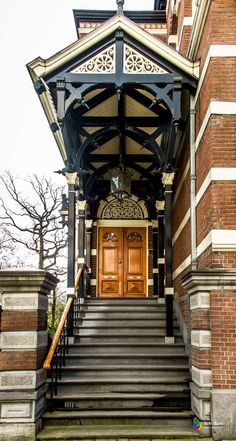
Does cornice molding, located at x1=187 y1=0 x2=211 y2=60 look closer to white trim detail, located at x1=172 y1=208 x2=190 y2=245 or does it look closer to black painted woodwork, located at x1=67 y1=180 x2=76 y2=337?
white trim detail, located at x1=172 y1=208 x2=190 y2=245

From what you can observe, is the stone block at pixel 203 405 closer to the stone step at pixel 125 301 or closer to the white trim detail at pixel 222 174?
the white trim detail at pixel 222 174

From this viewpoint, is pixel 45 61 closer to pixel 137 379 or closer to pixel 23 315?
pixel 23 315

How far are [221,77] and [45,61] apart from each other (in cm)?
268

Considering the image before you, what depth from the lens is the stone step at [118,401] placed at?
621 cm

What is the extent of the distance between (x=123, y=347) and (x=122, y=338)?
14.5 inches

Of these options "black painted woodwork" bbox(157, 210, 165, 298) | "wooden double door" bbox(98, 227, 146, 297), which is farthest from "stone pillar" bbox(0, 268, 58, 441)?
"wooden double door" bbox(98, 227, 146, 297)

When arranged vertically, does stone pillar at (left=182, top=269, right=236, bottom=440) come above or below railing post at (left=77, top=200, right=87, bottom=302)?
below

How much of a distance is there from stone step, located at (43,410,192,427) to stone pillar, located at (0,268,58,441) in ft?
0.87

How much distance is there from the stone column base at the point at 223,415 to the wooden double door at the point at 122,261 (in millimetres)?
7432

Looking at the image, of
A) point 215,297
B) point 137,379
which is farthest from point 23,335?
point 215,297

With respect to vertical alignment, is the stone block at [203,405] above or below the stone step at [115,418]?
above

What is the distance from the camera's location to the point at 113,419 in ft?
19.5

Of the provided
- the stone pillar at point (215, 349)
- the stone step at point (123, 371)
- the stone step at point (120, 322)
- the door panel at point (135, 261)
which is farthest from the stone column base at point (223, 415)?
the door panel at point (135, 261)

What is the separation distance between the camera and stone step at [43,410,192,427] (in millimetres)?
5902
